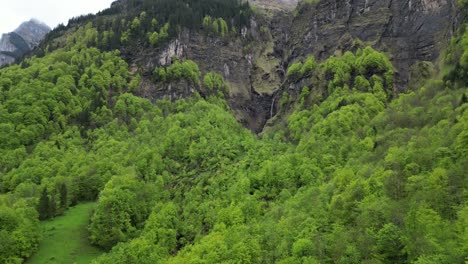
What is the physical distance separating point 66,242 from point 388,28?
121m

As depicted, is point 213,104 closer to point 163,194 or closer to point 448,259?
point 163,194

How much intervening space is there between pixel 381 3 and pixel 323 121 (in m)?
63.9

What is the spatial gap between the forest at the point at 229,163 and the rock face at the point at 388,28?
29.3ft

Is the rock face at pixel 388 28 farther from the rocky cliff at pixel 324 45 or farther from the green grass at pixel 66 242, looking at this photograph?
the green grass at pixel 66 242

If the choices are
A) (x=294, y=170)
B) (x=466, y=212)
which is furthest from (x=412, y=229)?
(x=294, y=170)

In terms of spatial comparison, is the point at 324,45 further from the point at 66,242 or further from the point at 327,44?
the point at 66,242

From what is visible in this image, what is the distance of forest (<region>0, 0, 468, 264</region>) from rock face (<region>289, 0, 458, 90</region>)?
352 inches

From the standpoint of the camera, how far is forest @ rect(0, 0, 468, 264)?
64.7m

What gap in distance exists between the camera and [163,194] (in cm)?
11862

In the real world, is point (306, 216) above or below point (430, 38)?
below

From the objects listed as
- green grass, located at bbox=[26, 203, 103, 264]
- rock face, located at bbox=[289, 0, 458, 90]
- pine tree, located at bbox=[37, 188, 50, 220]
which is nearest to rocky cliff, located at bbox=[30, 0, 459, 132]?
rock face, located at bbox=[289, 0, 458, 90]

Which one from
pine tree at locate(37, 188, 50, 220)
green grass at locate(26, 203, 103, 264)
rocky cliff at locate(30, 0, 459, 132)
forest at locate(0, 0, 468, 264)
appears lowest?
green grass at locate(26, 203, 103, 264)

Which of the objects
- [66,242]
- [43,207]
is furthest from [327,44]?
[66,242]

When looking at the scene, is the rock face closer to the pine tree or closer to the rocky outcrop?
the rocky outcrop
